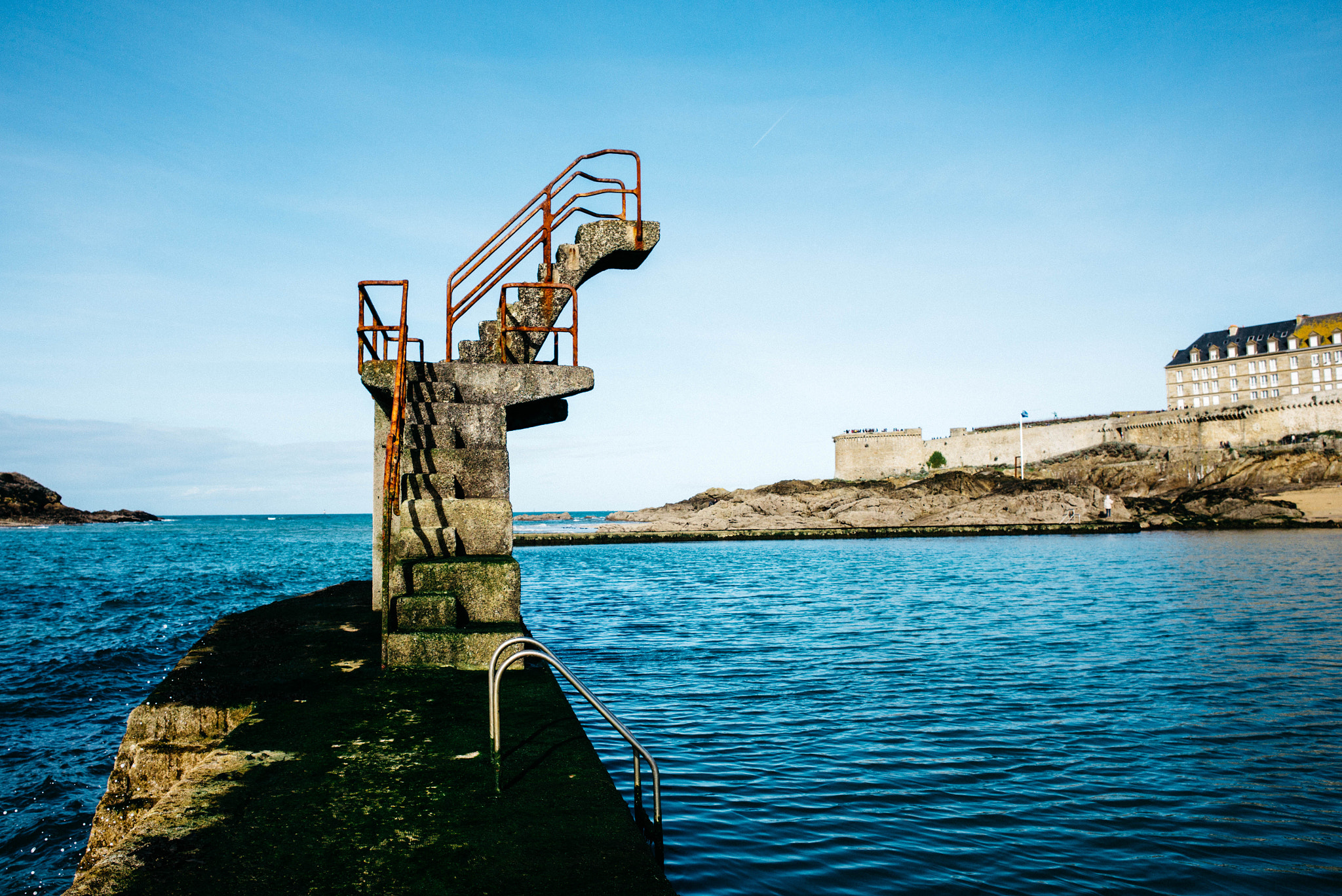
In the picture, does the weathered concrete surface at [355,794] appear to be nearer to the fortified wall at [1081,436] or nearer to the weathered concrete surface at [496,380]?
the weathered concrete surface at [496,380]

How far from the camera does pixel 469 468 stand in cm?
956

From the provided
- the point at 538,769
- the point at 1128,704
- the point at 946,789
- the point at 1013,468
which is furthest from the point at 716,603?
the point at 1013,468

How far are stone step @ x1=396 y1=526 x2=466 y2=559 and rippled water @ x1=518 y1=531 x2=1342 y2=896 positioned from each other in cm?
280

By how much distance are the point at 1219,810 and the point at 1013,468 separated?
90.8 meters

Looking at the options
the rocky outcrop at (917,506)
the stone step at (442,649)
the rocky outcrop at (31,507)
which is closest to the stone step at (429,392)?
the stone step at (442,649)

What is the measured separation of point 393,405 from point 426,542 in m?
1.87

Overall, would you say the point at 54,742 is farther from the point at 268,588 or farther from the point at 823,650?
the point at 268,588

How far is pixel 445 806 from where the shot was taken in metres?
4.10

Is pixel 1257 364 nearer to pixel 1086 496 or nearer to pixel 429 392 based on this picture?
pixel 1086 496

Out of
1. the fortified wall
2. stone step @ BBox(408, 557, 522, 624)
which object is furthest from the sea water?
the fortified wall

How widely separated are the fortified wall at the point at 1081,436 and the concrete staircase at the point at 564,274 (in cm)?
8778

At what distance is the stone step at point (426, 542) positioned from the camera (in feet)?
27.2

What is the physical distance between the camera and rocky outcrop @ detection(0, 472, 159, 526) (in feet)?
384

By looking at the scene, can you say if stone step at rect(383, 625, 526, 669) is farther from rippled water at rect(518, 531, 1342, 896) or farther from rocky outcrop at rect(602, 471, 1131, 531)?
rocky outcrop at rect(602, 471, 1131, 531)
